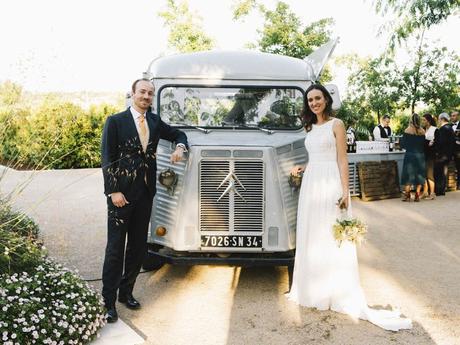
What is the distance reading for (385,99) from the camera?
61.0 feet

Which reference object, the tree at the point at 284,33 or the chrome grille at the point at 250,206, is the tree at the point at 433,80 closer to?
the tree at the point at 284,33

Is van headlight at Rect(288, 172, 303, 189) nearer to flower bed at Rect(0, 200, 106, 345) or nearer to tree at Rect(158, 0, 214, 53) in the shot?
flower bed at Rect(0, 200, 106, 345)

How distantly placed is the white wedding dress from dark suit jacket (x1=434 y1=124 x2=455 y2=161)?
7.74 meters

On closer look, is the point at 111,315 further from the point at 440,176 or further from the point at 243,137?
the point at 440,176

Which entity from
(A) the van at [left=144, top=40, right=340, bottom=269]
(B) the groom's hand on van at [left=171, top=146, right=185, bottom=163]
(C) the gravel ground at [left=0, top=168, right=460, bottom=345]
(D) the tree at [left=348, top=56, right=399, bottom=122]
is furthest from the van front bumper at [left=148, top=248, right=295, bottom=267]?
(D) the tree at [left=348, top=56, right=399, bottom=122]

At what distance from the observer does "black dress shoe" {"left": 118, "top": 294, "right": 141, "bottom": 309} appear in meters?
4.45

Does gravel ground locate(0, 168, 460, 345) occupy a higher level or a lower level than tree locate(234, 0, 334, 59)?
lower

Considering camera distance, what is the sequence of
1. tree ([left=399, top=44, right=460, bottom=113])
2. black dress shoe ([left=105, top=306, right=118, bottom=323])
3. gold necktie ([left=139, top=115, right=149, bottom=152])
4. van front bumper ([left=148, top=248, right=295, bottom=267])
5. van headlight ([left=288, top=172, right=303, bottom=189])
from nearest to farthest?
1. black dress shoe ([left=105, top=306, right=118, bottom=323])
2. gold necktie ([left=139, top=115, right=149, bottom=152])
3. van front bumper ([left=148, top=248, right=295, bottom=267])
4. van headlight ([left=288, top=172, right=303, bottom=189])
5. tree ([left=399, top=44, right=460, bottom=113])

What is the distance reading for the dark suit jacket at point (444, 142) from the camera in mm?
11109

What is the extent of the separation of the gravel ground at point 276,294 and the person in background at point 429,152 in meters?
3.05

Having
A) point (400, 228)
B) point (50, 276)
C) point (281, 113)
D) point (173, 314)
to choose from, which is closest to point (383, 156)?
point (400, 228)

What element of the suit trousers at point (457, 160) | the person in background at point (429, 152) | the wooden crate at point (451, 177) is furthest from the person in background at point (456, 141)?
the person in background at point (429, 152)

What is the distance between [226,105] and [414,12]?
7.10 meters

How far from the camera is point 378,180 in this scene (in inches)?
445
